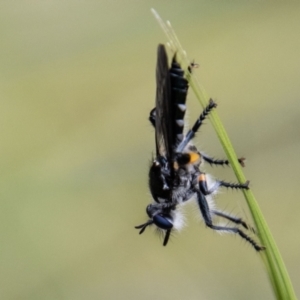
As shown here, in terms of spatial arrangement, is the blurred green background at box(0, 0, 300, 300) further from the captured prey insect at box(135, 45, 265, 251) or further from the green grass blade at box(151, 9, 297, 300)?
the green grass blade at box(151, 9, 297, 300)

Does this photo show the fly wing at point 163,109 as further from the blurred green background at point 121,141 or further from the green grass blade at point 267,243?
the blurred green background at point 121,141

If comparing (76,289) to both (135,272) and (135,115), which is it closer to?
(135,272)

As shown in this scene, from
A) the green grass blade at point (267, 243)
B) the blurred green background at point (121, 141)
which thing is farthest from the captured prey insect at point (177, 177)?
the blurred green background at point (121, 141)

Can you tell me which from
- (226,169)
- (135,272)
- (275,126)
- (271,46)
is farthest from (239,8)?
(135,272)

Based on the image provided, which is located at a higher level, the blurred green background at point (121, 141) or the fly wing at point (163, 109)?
the fly wing at point (163, 109)

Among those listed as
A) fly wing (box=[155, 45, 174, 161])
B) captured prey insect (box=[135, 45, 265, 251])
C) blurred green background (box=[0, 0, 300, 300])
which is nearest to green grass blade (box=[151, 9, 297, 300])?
fly wing (box=[155, 45, 174, 161])

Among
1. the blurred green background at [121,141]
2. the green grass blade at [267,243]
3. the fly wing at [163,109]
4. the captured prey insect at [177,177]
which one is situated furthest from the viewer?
the blurred green background at [121,141]

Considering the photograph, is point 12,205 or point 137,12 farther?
point 137,12
